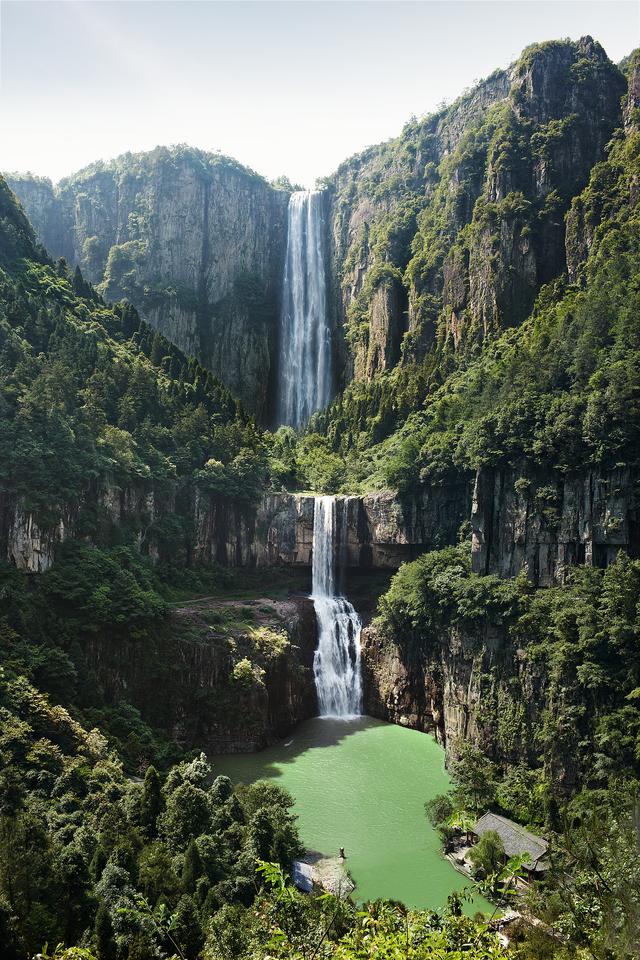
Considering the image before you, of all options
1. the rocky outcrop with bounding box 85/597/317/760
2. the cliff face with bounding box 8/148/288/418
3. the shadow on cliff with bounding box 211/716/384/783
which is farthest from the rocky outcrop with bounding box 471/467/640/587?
the cliff face with bounding box 8/148/288/418

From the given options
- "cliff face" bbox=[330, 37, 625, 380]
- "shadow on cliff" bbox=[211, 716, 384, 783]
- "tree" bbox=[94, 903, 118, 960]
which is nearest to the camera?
"tree" bbox=[94, 903, 118, 960]

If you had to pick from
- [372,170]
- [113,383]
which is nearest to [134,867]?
[113,383]

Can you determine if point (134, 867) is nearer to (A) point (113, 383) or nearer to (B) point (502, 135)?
(A) point (113, 383)

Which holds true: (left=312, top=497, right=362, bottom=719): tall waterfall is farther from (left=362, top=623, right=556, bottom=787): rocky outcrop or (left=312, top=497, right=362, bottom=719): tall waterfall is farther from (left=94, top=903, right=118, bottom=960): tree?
(left=94, top=903, right=118, bottom=960): tree

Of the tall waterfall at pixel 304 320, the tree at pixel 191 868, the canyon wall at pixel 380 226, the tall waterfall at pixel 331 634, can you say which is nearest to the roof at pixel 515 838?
the tree at pixel 191 868

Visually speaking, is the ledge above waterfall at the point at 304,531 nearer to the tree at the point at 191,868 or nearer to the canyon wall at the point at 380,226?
the canyon wall at the point at 380,226

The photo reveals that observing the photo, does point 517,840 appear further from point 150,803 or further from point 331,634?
point 331,634
